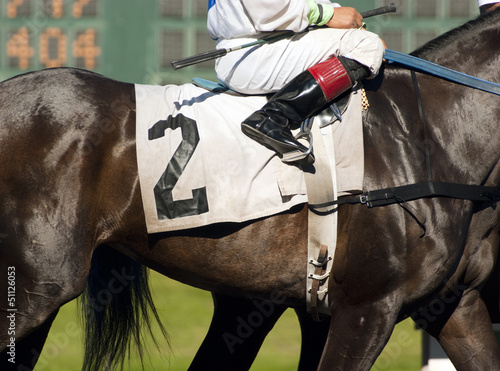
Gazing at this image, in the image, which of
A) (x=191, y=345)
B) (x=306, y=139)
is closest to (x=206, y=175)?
(x=306, y=139)

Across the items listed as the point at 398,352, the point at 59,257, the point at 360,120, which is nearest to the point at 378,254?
the point at 360,120

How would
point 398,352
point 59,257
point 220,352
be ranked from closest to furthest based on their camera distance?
point 59,257, point 220,352, point 398,352

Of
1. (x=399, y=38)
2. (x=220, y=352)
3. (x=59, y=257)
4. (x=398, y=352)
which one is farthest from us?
(x=399, y=38)

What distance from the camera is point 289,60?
2.84 m

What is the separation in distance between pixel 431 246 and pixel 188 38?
5.37 metres

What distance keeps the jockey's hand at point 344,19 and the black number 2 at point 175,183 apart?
0.72 meters

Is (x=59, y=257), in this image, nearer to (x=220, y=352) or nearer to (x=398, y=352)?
(x=220, y=352)

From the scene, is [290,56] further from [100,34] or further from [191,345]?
[100,34]

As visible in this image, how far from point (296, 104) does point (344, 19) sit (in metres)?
0.49

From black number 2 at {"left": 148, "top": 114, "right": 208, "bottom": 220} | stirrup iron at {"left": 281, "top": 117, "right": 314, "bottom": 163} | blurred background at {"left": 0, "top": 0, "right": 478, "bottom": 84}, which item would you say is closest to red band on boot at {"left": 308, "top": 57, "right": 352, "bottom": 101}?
stirrup iron at {"left": 281, "top": 117, "right": 314, "bottom": 163}

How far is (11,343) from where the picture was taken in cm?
273

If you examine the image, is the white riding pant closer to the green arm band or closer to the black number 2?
the green arm band

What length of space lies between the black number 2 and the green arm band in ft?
2.10

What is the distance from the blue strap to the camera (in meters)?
2.88
